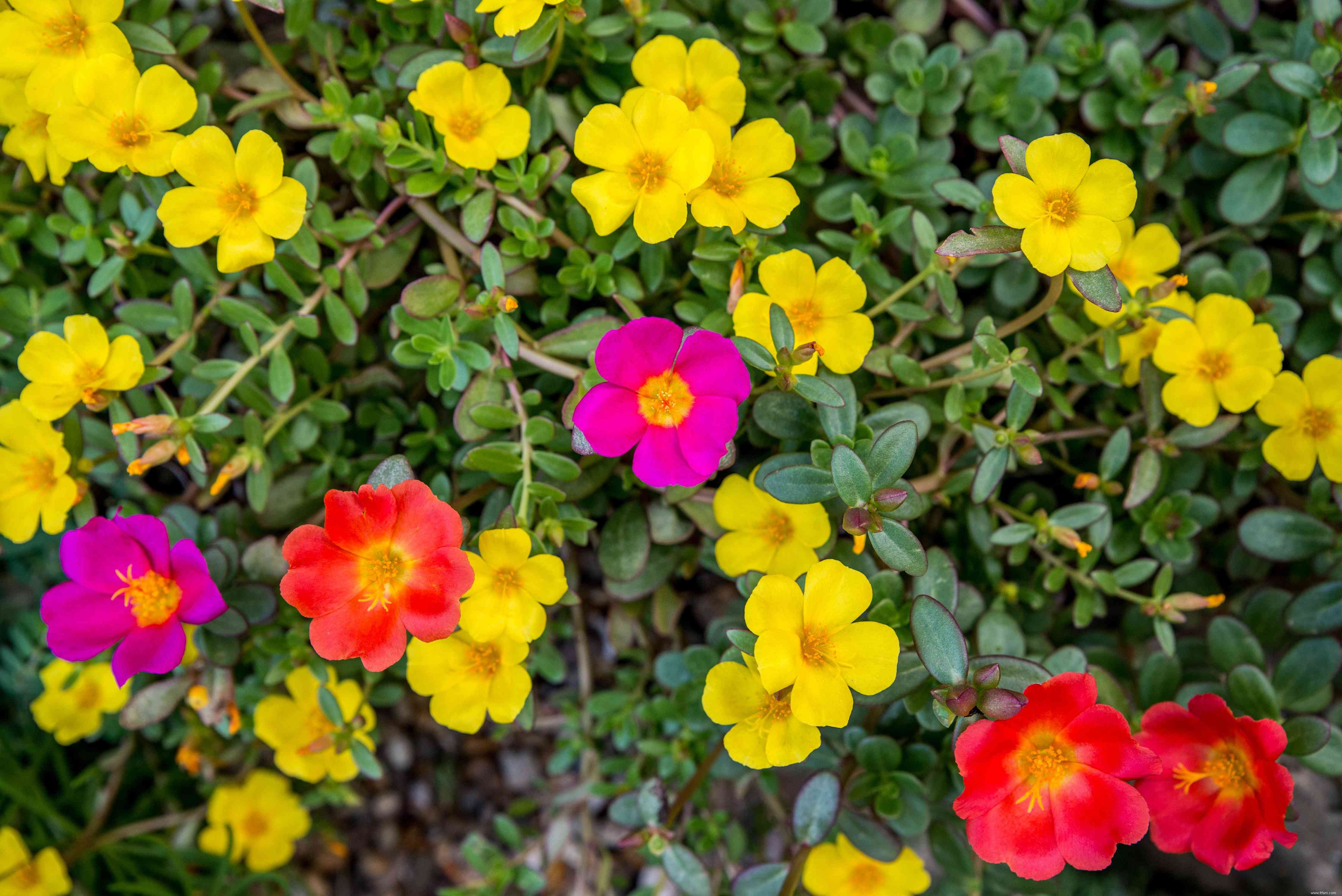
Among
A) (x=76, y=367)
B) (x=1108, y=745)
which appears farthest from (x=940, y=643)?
(x=76, y=367)

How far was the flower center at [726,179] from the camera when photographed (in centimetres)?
175

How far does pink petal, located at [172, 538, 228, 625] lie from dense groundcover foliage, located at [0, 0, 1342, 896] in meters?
0.01

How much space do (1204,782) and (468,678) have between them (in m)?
1.43

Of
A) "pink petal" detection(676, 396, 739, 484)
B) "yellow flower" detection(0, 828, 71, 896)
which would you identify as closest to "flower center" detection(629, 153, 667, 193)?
"pink petal" detection(676, 396, 739, 484)

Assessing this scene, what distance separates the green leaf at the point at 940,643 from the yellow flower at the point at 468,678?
2.34ft

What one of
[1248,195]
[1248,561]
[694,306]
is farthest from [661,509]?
[1248,195]

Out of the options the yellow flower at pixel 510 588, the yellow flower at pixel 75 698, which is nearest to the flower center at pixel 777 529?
the yellow flower at pixel 510 588

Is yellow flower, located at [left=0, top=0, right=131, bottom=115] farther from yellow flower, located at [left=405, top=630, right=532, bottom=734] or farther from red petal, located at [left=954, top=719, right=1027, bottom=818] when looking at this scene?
red petal, located at [left=954, top=719, right=1027, bottom=818]

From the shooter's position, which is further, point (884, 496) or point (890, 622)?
point (890, 622)

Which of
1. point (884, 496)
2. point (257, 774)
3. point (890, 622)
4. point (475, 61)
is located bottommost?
point (257, 774)

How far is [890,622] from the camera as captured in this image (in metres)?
Result: 1.76

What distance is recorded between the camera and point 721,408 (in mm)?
1534

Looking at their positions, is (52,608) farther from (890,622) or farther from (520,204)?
(890,622)

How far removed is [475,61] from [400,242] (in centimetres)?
42
